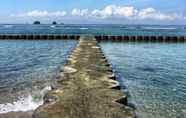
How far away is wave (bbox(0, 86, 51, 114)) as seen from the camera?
1005 centimetres

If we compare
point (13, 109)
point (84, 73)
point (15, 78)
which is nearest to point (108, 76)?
point (84, 73)

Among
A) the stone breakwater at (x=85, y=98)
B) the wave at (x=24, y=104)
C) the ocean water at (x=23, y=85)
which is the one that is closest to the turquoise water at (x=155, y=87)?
the stone breakwater at (x=85, y=98)

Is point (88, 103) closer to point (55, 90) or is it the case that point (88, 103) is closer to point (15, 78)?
point (55, 90)

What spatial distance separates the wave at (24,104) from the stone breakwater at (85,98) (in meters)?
1.11

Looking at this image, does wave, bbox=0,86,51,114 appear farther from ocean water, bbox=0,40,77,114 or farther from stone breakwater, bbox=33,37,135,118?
stone breakwater, bbox=33,37,135,118

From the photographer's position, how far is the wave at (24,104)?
1005cm

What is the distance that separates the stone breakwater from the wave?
111 cm

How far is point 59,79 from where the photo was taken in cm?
1101

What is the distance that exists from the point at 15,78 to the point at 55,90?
21.4ft

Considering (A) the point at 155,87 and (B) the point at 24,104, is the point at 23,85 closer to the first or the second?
(B) the point at 24,104

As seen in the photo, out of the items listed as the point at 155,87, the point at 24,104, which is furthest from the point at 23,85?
the point at 155,87

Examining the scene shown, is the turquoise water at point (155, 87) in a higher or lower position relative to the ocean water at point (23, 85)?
lower

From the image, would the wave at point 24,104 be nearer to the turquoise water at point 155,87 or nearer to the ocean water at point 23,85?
the ocean water at point 23,85

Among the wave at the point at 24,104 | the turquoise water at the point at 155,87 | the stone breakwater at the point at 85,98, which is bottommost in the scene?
the turquoise water at the point at 155,87
